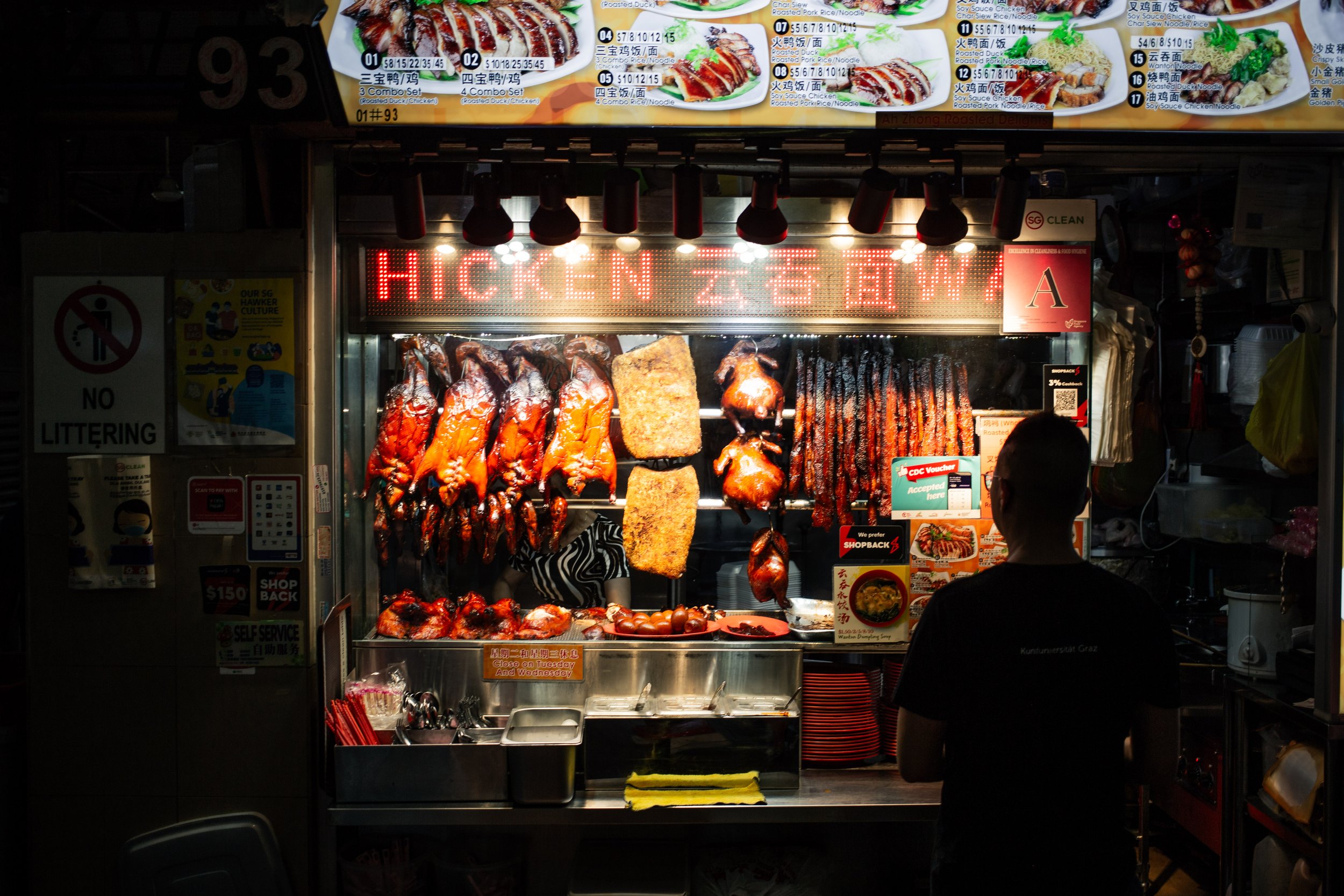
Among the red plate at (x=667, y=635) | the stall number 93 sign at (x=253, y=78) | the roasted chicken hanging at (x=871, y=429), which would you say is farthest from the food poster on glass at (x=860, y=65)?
the red plate at (x=667, y=635)

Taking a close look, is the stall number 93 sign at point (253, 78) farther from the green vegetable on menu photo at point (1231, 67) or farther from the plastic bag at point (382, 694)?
the green vegetable on menu photo at point (1231, 67)

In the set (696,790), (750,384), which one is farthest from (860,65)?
(696,790)

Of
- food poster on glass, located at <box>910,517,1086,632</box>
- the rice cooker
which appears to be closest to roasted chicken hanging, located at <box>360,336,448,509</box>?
food poster on glass, located at <box>910,517,1086,632</box>

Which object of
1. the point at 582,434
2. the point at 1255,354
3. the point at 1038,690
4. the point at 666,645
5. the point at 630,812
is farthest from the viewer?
the point at 1255,354

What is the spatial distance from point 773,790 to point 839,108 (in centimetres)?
270

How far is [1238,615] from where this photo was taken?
3949 mm

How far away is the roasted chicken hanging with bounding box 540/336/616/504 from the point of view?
3.97 meters

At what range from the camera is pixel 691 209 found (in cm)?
323

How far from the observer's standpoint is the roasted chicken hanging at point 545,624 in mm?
3863

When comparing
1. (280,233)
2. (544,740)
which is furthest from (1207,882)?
(280,233)

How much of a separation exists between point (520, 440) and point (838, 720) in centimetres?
195

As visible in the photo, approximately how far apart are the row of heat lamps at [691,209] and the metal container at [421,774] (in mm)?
2027

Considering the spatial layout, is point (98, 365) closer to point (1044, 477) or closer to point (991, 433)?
point (1044, 477)

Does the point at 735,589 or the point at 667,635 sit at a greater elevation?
the point at 735,589
